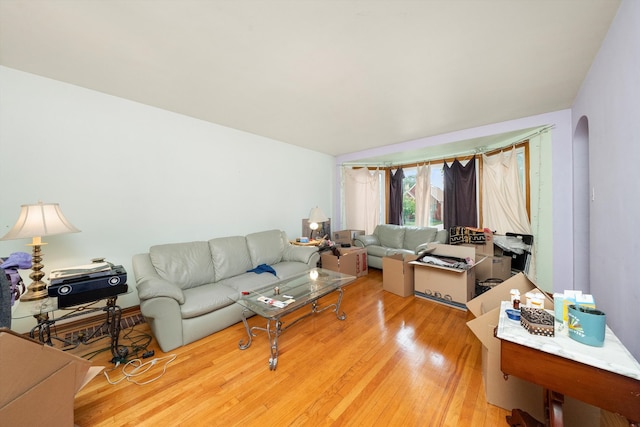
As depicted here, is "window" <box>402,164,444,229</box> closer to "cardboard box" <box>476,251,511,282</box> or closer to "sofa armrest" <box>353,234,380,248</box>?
"sofa armrest" <box>353,234,380,248</box>

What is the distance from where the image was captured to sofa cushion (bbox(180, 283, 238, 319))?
6.56 feet

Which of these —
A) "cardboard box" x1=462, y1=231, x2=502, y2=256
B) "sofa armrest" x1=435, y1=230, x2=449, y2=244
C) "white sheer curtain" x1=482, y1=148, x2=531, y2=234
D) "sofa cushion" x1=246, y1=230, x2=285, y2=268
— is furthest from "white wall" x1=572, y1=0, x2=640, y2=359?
"sofa cushion" x1=246, y1=230, x2=285, y2=268

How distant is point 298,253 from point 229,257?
3.27ft

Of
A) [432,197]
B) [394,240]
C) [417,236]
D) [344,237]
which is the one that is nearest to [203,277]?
[344,237]

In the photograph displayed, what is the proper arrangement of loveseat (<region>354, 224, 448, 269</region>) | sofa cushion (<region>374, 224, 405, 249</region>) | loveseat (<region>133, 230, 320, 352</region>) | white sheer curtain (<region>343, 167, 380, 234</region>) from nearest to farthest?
loveseat (<region>133, 230, 320, 352</region>) → loveseat (<region>354, 224, 448, 269</region>) → sofa cushion (<region>374, 224, 405, 249</region>) → white sheer curtain (<region>343, 167, 380, 234</region>)

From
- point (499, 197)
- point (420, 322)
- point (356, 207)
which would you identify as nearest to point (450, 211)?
point (499, 197)

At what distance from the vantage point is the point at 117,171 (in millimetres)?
2389

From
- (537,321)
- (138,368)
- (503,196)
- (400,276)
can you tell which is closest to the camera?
(537,321)

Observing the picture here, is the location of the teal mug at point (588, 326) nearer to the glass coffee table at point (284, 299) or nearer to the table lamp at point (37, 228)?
the glass coffee table at point (284, 299)

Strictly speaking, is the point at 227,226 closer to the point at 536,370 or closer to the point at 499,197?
the point at 536,370

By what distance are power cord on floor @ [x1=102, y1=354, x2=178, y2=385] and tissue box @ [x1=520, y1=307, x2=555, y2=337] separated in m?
2.36

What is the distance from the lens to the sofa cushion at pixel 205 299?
200cm

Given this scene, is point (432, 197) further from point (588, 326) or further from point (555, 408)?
point (555, 408)

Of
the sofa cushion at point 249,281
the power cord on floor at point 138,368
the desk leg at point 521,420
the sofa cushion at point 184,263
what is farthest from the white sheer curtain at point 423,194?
the power cord on floor at point 138,368
